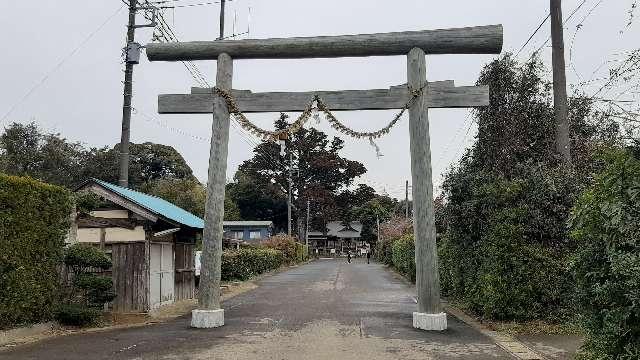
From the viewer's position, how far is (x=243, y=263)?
29125 mm

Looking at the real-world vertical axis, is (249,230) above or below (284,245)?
above

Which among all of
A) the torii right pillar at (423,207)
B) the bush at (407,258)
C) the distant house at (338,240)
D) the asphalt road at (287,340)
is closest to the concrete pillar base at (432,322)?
the torii right pillar at (423,207)

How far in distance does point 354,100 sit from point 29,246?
7.15m

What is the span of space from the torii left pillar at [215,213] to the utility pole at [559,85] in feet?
26.3

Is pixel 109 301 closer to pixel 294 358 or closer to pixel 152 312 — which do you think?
pixel 152 312

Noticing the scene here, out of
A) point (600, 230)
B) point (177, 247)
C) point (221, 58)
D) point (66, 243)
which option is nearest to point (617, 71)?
point (600, 230)

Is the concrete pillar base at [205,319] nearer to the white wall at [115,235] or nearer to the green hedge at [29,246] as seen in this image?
the green hedge at [29,246]

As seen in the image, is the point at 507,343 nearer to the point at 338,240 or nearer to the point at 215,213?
the point at 215,213

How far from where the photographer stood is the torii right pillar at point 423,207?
10.9 meters

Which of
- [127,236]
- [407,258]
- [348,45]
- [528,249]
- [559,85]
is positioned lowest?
[407,258]

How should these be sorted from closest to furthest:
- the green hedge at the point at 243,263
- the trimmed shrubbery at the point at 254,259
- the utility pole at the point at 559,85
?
the utility pole at the point at 559,85, the green hedge at the point at 243,263, the trimmed shrubbery at the point at 254,259

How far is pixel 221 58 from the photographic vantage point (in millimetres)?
11867

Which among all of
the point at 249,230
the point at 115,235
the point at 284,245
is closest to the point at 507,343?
the point at 115,235

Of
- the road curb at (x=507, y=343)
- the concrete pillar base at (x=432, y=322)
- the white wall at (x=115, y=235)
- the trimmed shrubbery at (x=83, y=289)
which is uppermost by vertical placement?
the white wall at (x=115, y=235)
